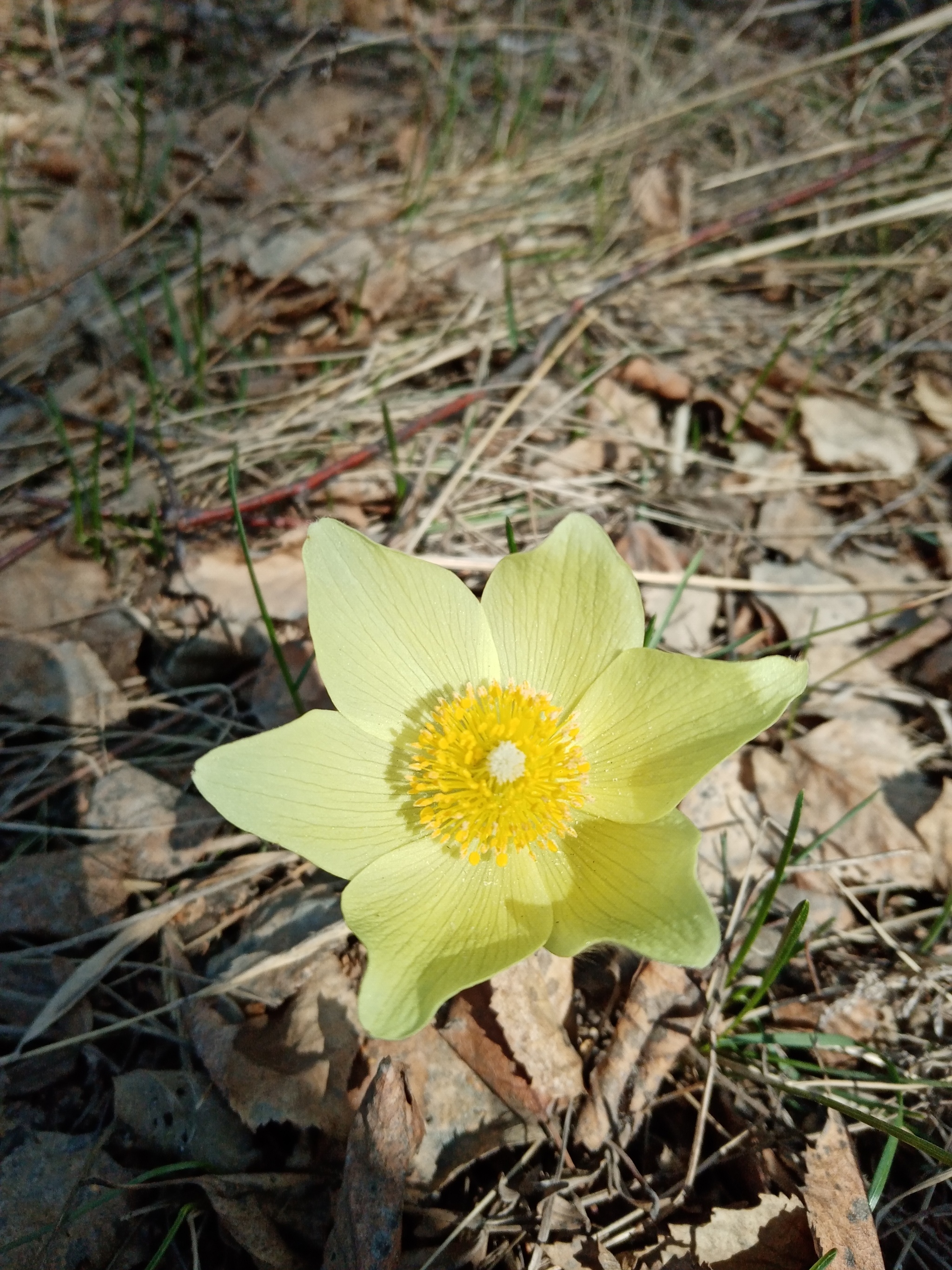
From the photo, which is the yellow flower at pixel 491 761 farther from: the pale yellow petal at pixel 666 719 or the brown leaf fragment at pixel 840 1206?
the brown leaf fragment at pixel 840 1206

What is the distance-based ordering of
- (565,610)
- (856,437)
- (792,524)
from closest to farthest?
A: (565,610), (792,524), (856,437)

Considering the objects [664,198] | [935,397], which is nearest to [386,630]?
[935,397]

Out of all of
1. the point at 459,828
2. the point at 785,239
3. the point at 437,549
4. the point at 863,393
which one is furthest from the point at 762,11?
the point at 459,828

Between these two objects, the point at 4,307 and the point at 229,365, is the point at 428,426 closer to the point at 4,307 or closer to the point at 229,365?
the point at 229,365

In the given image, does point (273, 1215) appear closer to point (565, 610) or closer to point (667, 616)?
point (565, 610)

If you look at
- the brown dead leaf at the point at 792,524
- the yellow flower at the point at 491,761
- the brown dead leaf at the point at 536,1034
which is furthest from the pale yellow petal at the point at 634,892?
the brown dead leaf at the point at 792,524

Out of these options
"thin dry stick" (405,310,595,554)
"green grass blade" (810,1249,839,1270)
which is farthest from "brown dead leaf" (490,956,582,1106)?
"thin dry stick" (405,310,595,554)
